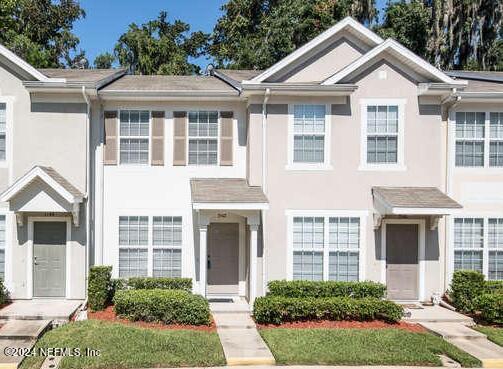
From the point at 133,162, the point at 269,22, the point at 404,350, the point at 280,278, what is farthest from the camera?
the point at 269,22

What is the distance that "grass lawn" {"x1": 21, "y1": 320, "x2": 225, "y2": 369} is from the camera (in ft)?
32.7

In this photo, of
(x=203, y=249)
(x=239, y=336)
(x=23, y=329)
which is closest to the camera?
(x=239, y=336)

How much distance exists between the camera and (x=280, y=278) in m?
15.0

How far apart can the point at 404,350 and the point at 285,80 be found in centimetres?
813

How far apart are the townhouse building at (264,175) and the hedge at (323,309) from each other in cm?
166

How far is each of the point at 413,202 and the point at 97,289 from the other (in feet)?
28.1

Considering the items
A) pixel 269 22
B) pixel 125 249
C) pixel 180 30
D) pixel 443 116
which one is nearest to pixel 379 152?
pixel 443 116

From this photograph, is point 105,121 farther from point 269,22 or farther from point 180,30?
point 180,30

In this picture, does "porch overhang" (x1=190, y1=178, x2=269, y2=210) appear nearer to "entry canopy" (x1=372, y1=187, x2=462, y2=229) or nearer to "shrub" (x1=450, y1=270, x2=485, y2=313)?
"entry canopy" (x1=372, y1=187, x2=462, y2=229)

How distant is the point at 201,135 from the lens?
632 inches

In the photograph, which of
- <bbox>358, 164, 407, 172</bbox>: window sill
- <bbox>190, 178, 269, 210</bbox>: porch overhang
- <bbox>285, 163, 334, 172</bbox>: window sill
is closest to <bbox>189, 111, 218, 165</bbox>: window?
<bbox>190, 178, 269, 210</bbox>: porch overhang

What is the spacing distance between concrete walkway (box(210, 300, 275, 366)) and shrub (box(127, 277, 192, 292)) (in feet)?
3.17

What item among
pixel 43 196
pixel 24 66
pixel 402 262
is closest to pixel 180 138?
pixel 43 196

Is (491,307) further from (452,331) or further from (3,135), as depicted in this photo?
(3,135)
